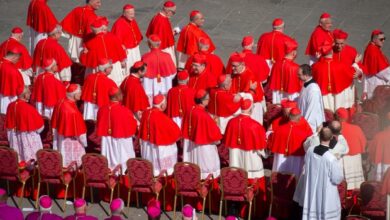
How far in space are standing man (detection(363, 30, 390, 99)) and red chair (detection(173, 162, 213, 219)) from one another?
4.97 meters

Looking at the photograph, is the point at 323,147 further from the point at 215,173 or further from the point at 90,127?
the point at 90,127

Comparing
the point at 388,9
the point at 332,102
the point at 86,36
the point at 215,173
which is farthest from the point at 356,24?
the point at 215,173

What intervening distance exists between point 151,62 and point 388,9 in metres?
8.27

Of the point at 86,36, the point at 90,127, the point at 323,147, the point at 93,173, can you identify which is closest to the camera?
the point at 323,147

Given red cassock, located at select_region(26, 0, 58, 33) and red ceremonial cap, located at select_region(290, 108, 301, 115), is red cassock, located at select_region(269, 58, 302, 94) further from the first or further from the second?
red cassock, located at select_region(26, 0, 58, 33)

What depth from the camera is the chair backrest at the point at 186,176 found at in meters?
15.3

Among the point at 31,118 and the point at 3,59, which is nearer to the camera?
the point at 31,118

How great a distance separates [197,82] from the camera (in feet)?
58.6

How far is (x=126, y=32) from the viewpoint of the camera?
66.4 feet

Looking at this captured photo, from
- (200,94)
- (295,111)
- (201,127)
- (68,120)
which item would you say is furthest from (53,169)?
(295,111)

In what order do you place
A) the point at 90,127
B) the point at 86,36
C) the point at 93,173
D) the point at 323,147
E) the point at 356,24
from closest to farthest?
the point at 323,147 < the point at 93,173 < the point at 90,127 < the point at 86,36 < the point at 356,24

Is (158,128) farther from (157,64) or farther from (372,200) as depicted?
(372,200)

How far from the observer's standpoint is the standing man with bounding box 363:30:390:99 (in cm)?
1875

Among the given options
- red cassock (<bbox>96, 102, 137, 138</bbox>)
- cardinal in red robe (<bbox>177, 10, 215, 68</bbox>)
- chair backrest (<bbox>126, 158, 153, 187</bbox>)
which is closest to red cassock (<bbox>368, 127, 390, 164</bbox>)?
chair backrest (<bbox>126, 158, 153, 187</bbox>)
